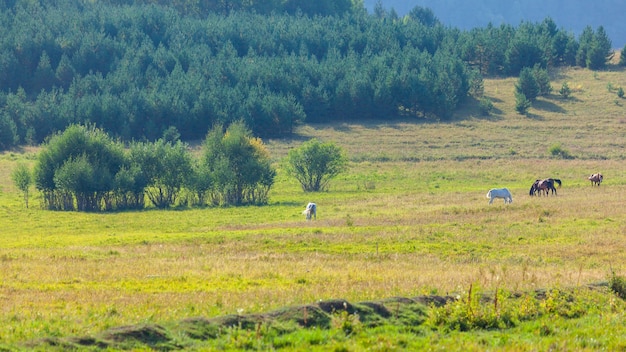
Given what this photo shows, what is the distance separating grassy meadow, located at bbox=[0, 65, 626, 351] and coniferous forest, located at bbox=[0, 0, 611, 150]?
29750 millimetres

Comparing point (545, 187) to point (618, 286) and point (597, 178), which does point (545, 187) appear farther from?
point (618, 286)

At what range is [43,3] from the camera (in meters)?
178

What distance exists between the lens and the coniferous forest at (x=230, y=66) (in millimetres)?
111500

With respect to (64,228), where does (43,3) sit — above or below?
above

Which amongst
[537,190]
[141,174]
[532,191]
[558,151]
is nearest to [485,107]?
[558,151]

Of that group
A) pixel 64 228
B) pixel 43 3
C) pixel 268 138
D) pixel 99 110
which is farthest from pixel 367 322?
pixel 43 3

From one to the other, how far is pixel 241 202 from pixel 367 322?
54.3m

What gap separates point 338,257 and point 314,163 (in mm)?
45981

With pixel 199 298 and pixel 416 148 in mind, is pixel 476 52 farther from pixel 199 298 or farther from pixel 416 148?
pixel 199 298

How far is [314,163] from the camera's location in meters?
76.7

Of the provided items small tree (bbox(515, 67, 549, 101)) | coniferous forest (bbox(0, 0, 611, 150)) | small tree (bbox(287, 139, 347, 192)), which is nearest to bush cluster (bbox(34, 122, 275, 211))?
small tree (bbox(287, 139, 347, 192))

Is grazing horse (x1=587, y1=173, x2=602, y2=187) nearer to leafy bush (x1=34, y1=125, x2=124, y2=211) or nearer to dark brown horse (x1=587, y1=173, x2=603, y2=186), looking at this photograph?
dark brown horse (x1=587, y1=173, x2=603, y2=186)

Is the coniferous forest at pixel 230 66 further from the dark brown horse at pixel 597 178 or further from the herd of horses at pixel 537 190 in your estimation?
the herd of horses at pixel 537 190

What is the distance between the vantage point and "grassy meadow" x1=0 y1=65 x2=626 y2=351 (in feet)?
52.1
